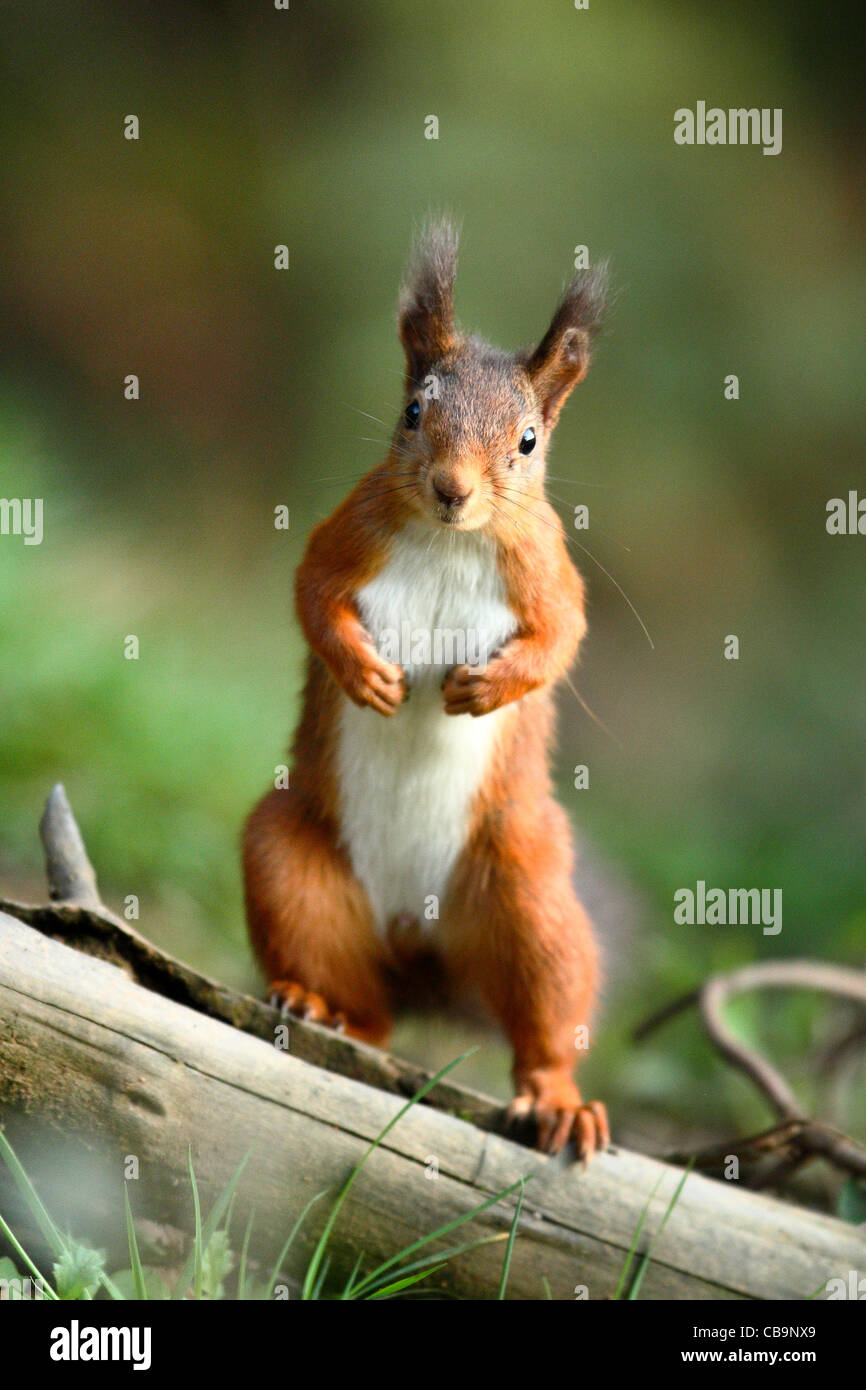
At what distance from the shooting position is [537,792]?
175 centimetres

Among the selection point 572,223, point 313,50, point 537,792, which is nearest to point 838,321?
point 572,223

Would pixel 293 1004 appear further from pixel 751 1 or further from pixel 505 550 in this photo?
pixel 751 1

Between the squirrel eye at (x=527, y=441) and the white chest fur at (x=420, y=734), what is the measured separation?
122mm

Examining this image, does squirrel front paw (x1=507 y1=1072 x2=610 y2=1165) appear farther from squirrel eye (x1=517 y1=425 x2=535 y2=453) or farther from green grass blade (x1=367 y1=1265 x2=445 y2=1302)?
squirrel eye (x1=517 y1=425 x2=535 y2=453)

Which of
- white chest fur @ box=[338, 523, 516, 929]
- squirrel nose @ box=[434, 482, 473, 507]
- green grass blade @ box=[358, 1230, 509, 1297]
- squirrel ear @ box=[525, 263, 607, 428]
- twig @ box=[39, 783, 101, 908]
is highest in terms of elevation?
squirrel ear @ box=[525, 263, 607, 428]

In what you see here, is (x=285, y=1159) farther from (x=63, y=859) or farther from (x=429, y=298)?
(x=429, y=298)

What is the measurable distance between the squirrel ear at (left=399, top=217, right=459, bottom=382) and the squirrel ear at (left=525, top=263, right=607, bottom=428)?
11 centimetres

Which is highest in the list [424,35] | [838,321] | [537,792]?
[424,35]

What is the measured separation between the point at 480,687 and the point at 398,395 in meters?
0.88

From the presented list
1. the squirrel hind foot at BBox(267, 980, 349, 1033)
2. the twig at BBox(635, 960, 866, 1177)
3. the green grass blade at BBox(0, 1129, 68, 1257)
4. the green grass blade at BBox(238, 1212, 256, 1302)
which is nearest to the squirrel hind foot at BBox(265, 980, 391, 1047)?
the squirrel hind foot at BBox(267, 980, 349, 1033)

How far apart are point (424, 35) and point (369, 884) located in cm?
176

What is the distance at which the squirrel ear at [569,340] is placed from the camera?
150cm

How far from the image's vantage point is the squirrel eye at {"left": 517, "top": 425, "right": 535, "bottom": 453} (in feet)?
4.86

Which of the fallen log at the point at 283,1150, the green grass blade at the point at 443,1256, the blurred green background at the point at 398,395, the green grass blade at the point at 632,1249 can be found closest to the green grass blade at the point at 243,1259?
the fallen log at the point at 283,1150
